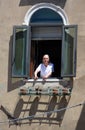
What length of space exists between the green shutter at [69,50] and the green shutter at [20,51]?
0.89 m

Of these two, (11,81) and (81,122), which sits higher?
(11,81)

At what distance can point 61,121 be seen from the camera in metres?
14.3

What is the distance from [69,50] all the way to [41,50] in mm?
794

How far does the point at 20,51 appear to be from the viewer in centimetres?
1462

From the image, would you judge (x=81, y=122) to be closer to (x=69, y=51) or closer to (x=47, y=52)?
(x=69, y=51)

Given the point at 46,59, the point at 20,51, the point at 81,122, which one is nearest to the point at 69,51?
the point at 46,59

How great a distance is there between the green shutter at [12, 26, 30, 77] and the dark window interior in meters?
0.23

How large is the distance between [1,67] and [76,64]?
1.84m

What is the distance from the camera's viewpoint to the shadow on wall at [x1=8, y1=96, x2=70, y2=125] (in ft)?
46.9

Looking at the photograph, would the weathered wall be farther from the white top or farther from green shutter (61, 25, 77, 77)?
the white top

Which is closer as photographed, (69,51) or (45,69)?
(69,51)

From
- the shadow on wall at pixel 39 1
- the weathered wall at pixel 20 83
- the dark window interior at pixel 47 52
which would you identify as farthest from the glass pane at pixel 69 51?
the shadow on wall at pixel 39 1

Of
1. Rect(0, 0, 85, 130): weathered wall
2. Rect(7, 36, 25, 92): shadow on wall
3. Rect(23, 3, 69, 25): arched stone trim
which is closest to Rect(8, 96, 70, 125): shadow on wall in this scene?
Rect(0, 0, 85, 130): weathered wall

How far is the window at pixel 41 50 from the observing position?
47.1 ft
